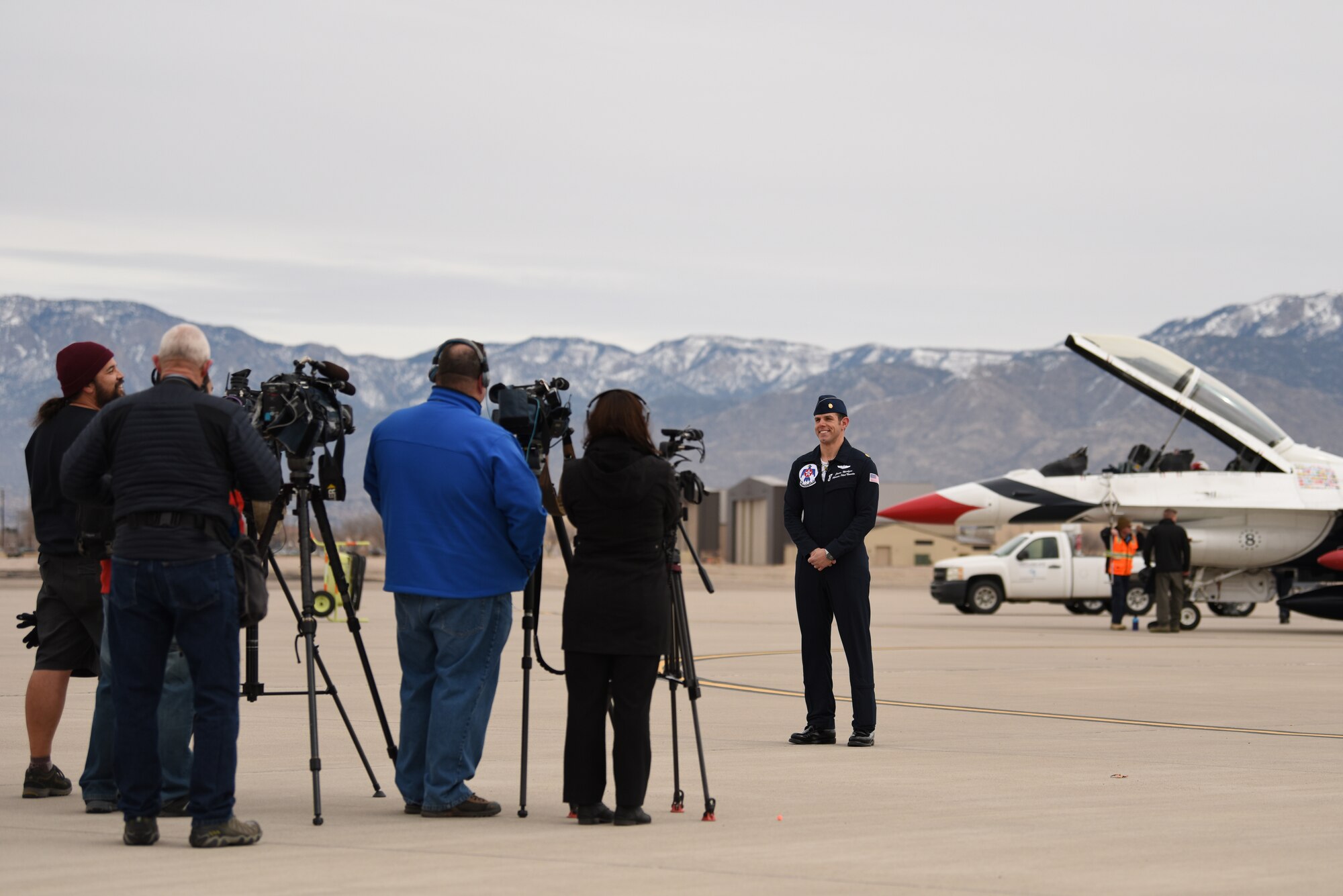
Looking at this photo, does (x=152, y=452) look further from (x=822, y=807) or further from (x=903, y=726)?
(x=903, y=726)

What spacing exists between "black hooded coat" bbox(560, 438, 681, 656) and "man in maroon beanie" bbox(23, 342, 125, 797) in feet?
7.64

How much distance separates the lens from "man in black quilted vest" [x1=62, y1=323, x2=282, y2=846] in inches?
249

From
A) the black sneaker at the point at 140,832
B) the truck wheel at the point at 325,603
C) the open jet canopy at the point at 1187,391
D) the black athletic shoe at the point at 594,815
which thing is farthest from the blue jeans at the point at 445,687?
the open jet canopy at the point at 1187,391

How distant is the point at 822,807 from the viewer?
7.45m

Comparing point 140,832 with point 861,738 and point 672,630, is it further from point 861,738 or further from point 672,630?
point 861,738

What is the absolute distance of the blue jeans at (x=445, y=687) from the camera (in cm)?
712

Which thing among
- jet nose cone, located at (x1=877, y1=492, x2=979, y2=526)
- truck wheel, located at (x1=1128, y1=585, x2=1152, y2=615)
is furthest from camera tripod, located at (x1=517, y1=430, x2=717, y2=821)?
truck wheel, located at (x1=1128, y1=585, x2=1152, y2=615)

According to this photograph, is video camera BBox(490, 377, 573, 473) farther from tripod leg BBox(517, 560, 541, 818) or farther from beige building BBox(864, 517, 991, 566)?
beige building BBox(864, 517, 991, 566)

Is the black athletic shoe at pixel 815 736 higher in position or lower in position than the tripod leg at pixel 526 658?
lower

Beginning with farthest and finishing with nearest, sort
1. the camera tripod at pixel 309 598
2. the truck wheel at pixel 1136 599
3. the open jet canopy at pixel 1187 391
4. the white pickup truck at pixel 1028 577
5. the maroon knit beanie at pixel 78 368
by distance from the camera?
the white pickup truck at pixel 1028 577, the truck wheel at pixel 1136 599, the open jet canopy at pixel 1187 391, the maroon knit beanie at pixel 78 368, the camera tripod at pixel 309 598

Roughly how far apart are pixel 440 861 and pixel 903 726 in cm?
596

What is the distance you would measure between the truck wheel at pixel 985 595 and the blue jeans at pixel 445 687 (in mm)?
28306

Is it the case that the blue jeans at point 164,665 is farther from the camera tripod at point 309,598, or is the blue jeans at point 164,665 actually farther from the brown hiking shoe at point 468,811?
the brown hiking shoe at point 468,811

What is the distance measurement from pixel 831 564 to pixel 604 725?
345 cm
